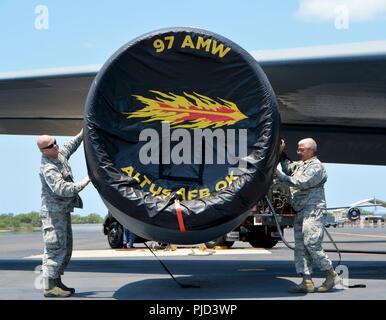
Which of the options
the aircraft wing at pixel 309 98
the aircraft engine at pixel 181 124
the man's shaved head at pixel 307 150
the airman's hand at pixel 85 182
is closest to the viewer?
the aircraft engine at pixel 181 124

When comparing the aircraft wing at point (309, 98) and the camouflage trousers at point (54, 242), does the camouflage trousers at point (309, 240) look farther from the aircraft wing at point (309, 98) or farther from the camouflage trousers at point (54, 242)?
the camouflage trousers at point (54, 242)

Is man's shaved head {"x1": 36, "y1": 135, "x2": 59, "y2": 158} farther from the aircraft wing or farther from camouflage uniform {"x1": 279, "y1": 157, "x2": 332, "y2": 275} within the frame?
camouflage uniform {"x1": 279, "y1": 157, "x2": 332, "y2": 275}

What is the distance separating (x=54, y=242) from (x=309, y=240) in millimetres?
3020

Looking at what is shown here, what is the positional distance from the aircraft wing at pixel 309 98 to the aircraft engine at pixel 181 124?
69.5 inches

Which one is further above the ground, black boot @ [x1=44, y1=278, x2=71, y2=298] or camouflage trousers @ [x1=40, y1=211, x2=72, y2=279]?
camouflage trousers @ [x1=40, y1=211, x2=72, y2=279]

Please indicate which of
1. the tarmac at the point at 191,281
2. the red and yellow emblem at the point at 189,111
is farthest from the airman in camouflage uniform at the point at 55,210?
the red and yellow emblem at the point at 189,111

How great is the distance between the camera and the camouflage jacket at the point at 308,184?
6914 mm

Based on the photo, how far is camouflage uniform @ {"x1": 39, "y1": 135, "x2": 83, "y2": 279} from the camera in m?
6.71

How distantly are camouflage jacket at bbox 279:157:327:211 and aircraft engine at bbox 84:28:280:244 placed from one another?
2.95 feet

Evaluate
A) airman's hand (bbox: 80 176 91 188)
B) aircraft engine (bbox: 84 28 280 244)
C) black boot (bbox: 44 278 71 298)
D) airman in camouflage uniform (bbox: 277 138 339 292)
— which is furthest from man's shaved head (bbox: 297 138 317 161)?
black boot (bbox: 44 278 71 298)

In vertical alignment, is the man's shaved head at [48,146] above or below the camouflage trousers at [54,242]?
above

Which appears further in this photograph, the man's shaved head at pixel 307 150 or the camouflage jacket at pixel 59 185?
the man's shaved head at pixel 307 150
